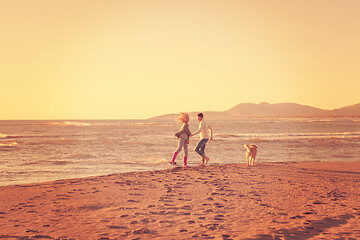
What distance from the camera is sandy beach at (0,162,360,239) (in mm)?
5293

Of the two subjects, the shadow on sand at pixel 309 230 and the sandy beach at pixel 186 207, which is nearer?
the shadow on sand at pixel 309 230

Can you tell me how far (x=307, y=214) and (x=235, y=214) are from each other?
138 cm

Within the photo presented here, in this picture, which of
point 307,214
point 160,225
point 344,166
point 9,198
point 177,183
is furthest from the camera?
point 344,166

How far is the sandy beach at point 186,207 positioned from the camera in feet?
17.4

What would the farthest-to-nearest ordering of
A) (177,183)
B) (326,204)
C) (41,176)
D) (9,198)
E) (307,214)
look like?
1. (41,176)
2. (177,183)
3. (9,198)
4. (326,204)
5. (307,214)

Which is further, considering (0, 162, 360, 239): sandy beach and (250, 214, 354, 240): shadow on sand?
(0, 162, 360, 239): sandy beach

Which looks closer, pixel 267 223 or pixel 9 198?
pixel 267 223

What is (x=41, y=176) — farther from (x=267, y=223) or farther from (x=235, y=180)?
(x=267, y=223)

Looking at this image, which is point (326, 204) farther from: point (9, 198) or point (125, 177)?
point (9, 198)

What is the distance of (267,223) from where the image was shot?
18.7 feet

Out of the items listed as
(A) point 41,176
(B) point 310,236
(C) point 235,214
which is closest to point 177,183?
(C) point 235,214

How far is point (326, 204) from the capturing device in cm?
698

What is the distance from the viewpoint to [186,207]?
677 cm

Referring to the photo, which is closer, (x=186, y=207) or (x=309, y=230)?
(x=309, y=230)
